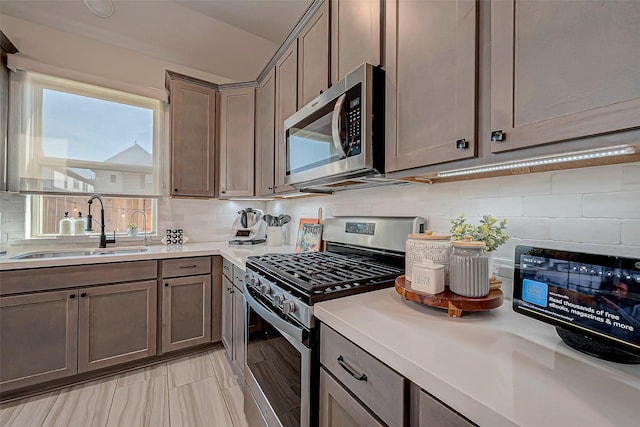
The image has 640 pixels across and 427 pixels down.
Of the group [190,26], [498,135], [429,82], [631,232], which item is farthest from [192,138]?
[631,232]

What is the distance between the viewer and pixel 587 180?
33.0 inches

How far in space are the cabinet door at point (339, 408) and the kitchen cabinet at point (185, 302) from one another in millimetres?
1707

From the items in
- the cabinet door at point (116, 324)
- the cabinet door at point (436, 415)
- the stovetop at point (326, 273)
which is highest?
the stovetop at point (326, 273)

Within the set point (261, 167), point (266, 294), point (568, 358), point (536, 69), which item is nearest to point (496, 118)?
point (536, 69)

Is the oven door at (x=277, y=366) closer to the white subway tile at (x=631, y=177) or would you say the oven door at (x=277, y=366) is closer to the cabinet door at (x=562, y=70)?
the cabinet door at (x=562, y=70)

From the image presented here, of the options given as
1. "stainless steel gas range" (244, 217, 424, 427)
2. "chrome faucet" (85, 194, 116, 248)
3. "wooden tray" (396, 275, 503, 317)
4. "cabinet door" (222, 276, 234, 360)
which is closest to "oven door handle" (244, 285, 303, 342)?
"stainless steel gas range" (244, 217, 424, 427)

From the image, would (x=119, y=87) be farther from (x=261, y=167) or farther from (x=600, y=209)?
(x=600, y=209)

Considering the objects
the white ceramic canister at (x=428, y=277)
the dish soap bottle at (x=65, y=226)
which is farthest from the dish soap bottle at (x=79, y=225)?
the white ceramic canister at (x=428, y=277)

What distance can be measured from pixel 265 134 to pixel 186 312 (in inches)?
65.0

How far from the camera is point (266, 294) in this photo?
1.29 metres

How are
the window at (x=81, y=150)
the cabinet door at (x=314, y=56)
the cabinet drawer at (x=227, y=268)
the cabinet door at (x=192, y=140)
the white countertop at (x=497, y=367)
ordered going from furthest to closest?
1. the cabinet door at (x=192, y=140)
2. the window at (x=81, y=150)
3. the cabinet drawer at (x=227, y=268)
4. the cabinet door at (x=314, y=56)
5. the white countertop at (x=497, y=367)

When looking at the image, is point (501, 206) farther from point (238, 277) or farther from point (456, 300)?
point (238, 277)

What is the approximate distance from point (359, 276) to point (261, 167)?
163 cm

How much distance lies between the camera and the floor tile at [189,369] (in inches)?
76.7
